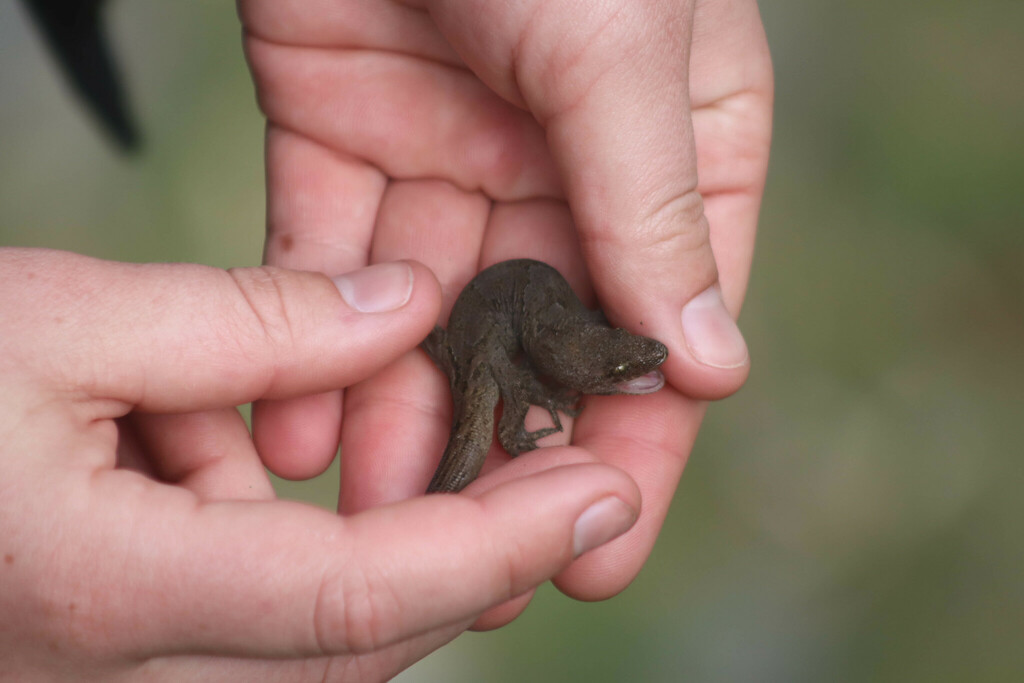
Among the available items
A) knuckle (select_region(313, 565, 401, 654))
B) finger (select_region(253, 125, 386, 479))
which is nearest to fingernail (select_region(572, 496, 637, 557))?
knuckle (select_region(313, 565, 401, 654))

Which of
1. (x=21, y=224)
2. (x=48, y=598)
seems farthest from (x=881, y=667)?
(x=21, y=224)

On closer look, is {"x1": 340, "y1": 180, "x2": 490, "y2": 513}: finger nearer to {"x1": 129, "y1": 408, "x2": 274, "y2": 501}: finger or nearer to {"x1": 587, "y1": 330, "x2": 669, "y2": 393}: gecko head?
{"x1": 129, "y1": 408, "x2": 274, "y2": 501}: finger

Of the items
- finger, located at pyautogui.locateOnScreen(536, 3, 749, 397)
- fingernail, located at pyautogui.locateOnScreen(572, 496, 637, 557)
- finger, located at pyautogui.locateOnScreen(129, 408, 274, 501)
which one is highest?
finger, located at pyautogui.locateOnScreen(536, 3, 749, 397)

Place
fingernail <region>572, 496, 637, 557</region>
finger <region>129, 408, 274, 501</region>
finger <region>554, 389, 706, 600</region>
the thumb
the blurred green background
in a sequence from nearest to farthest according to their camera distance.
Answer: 1. fingernail <region>572, 496, 637, 557</region>
2. the thumb
3. finger <region>129, 408, 274, 501</region>
4. finger <region>554, 389, 706, 600</region>
5. the blurred green background

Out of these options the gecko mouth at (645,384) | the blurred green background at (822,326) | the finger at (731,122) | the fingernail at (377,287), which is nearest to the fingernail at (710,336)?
the gecko mouth at (645,384)

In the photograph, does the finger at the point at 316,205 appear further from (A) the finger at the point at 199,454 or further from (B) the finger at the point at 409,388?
(A) the finger at the point at 199,454

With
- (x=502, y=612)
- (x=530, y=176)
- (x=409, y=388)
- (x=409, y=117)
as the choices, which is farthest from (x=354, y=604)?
(x=409, y=117)

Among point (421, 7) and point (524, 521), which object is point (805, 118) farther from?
point (524, 521)

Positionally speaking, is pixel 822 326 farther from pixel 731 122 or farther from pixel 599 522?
pixel 599 522
